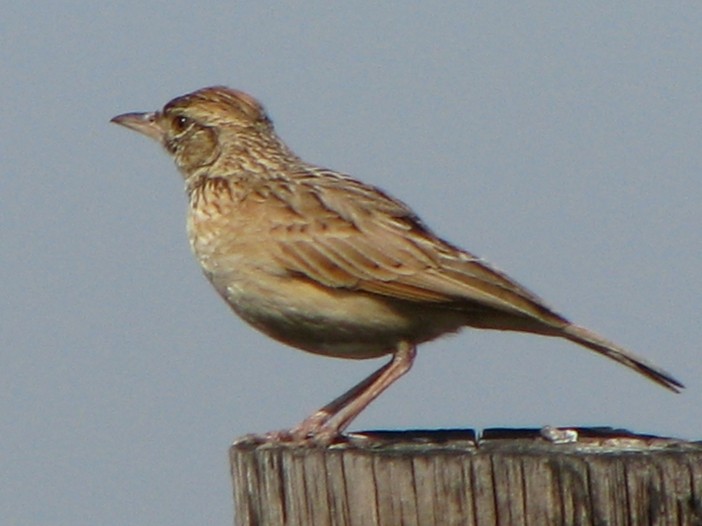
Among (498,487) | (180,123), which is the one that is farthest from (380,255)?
(498,487)

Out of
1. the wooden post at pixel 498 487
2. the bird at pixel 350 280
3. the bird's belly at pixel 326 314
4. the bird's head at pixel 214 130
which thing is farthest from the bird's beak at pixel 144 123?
the wooden post at pixel 498 487

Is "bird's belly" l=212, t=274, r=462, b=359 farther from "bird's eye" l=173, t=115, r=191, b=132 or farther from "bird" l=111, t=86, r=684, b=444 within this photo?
"bird's eye" l=173, t=115, r=191, b=132

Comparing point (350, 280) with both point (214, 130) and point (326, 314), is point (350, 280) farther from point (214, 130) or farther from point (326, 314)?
point (214, 130)

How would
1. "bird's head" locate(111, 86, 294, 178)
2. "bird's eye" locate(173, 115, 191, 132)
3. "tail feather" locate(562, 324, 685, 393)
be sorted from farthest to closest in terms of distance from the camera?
"bird's eye" locate(173, 115, 191, 132)
"bird's head" locate(111, 86, 294, 178)
"tail feather" locate(562, 324, 685, 393)

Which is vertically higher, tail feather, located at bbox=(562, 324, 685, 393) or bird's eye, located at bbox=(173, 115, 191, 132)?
bird's eye, located at bbox=(173, 115, 191, 132)

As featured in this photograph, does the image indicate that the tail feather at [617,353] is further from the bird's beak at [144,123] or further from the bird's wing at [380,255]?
the bird's beak at [144,123]

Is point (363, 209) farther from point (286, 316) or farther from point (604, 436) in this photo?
point (604, 436)

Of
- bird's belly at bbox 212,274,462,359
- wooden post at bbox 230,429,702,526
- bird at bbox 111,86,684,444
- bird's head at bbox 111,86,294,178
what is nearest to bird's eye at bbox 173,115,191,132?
bird's head at bbox 111,86,294,178
